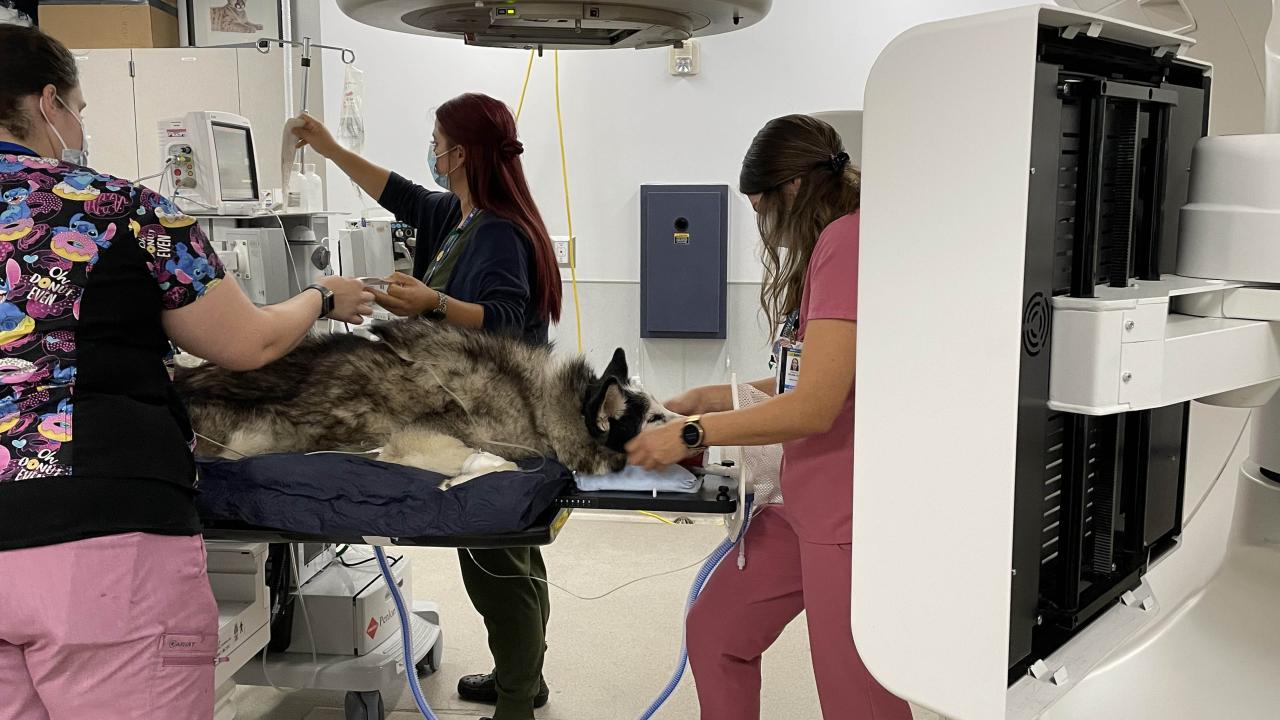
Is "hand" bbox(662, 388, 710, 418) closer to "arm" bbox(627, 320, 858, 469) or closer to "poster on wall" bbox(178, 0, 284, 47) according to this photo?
"arm" bbox(627, 320, 858, 469)

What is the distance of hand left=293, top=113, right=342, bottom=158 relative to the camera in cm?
288

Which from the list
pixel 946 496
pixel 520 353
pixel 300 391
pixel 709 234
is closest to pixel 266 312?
pixel 300 391

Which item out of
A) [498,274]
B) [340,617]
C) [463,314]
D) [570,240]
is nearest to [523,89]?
[570,240]

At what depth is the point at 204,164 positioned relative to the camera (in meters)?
2.99

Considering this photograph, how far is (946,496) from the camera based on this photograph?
104 centimetres

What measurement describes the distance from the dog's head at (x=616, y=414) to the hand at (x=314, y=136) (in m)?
1.36

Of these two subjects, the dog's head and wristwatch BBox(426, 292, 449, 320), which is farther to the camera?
wristwatch BBox(426, 292, 449, 320)

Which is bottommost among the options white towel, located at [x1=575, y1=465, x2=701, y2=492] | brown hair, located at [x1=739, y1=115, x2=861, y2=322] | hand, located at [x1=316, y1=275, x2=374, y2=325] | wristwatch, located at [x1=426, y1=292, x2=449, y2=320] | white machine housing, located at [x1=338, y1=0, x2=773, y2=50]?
white towel, located at [x1=575, y1=465, x2=701, y2=492]

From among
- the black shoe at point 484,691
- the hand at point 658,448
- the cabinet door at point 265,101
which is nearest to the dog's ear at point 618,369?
the hand at point 658,448

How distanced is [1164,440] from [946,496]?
0.49 meters

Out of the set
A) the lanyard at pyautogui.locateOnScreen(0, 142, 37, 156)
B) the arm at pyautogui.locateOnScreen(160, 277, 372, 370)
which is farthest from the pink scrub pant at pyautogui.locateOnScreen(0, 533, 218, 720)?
the lanyard at pyautogui.locateOnScreen(0, 142, 37, 156)

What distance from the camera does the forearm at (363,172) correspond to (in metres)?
2.96

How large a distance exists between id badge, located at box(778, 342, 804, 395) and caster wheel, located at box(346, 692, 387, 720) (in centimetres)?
144

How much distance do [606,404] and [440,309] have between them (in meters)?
0.60
